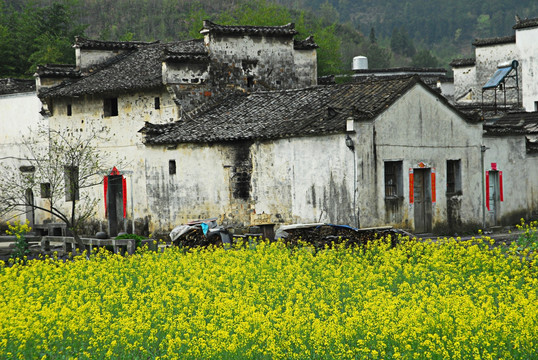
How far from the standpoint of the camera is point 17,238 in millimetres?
23266

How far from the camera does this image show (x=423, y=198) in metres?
25.8

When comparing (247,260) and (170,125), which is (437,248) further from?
(170,125)

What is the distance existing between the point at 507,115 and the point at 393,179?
1198cm

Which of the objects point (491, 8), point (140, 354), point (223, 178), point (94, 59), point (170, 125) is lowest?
point (140, 354)

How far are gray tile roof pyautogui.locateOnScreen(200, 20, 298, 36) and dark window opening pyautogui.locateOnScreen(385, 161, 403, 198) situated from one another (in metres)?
8.24

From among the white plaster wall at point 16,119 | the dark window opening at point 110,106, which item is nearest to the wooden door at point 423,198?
the dark window opening at point 110,106

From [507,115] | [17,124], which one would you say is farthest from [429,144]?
[17,124]

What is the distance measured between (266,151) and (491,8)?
125 m

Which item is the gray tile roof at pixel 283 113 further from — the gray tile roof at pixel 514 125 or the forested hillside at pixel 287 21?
the forested hillside at pixel 287 21

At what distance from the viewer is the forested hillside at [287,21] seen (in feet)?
167

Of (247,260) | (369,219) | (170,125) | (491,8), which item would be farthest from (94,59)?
(491,8)

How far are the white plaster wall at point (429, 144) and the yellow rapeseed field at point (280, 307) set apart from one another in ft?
17.9

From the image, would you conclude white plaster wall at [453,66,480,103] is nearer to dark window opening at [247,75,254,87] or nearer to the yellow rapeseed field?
dark window opening at [247,75,254,87]

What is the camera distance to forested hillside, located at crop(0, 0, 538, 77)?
50.9 meters
